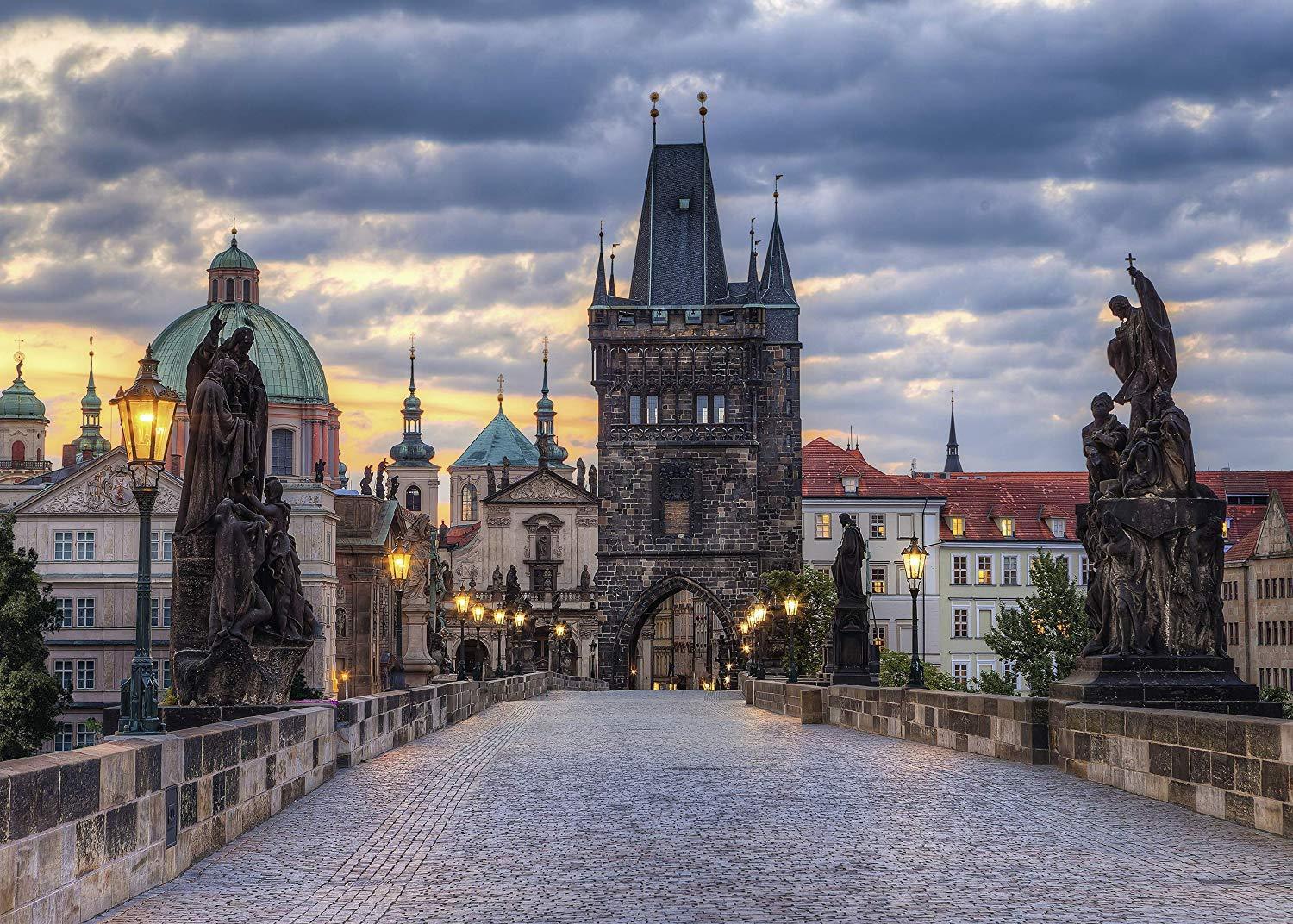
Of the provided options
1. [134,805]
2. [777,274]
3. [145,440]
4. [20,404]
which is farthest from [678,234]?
[134,805]

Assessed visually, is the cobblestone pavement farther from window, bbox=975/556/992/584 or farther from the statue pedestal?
window, bbox=975/556/992/584

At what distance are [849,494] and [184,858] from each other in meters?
92.1

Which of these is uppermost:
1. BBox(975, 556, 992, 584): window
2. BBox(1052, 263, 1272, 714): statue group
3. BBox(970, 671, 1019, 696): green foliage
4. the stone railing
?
BBox(975, 556, 992, 584): window

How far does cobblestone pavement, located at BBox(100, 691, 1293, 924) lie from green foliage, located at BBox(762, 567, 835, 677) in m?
51.6

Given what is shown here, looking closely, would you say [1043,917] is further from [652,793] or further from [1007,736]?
[1007,736]

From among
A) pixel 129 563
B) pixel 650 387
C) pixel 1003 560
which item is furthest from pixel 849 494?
pixel 129 563

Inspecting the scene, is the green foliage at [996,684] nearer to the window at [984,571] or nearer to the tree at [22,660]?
the window at [984,571]

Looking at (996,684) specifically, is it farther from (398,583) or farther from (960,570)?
(398,583)

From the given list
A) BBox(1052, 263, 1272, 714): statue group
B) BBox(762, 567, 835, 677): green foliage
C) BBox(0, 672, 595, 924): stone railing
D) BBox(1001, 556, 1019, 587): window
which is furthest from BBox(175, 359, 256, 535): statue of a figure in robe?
BBox(1001, 556, 1019, 587): window

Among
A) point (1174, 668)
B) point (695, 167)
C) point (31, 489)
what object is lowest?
point (1174, 668)

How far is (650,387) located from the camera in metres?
91.4

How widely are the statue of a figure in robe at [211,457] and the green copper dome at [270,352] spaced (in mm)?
95885

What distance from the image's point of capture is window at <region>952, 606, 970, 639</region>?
100 metres

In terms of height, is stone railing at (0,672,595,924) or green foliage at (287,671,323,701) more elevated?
green foliage at (287,671,323,701)
